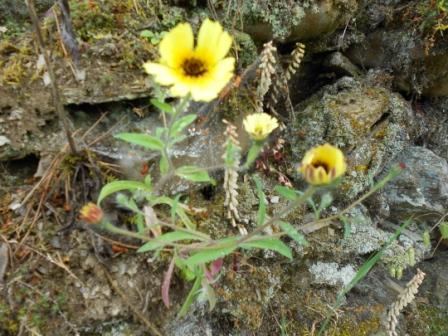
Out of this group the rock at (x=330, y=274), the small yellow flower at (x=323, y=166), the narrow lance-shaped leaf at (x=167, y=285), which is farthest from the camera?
the rock at (x=330, y=274)

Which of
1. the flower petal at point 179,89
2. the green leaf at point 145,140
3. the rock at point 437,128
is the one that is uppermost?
the flower petal at point 179,89

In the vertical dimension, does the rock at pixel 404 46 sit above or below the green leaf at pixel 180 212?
above

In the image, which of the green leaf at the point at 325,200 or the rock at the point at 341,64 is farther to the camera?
the rock at the point at 341,64

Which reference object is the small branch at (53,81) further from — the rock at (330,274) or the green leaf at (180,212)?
the rock at (330,274)

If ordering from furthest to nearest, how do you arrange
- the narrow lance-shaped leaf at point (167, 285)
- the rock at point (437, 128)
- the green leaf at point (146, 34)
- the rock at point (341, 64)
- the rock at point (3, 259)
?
the rock at point (437, 128), the rock at point (341, 64), the green leaf at point (146, 34), the narrow lance-shaped leaf at point (167, 285), the rock at point (3, 259)

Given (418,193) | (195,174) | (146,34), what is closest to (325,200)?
(195,174)

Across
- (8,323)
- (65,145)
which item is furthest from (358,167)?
(8,323)

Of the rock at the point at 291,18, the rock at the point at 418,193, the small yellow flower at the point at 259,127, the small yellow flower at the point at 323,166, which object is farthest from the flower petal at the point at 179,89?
the rock at the point at 418,193

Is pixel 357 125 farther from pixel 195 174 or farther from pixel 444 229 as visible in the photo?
pixel 195 174
